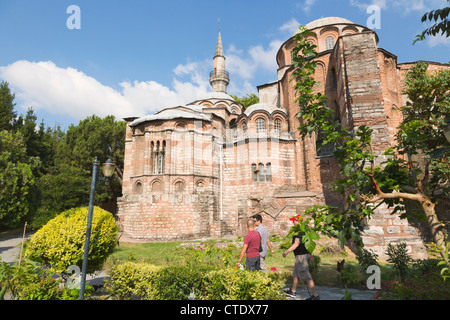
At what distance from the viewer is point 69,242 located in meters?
5.44

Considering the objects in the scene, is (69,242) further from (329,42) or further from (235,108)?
(329,42)

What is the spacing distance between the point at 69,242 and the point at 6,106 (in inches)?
1010

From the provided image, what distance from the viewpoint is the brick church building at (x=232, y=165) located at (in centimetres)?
1720

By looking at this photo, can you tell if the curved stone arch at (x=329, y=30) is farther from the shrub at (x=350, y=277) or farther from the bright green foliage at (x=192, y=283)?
the bright green foliage at (x=192, y=283)

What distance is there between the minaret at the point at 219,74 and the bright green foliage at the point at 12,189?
2276 cm

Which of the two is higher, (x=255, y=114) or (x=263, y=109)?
(x=263, y=109)

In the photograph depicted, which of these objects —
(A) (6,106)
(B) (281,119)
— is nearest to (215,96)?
(B) (281,119)

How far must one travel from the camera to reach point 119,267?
16.9ft

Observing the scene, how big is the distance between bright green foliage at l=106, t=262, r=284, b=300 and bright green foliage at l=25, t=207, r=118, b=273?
88 cm

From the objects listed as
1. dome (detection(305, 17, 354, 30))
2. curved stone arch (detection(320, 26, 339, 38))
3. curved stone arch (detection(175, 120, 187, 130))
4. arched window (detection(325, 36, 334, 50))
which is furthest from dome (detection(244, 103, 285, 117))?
dome (detection(305, 17, 354, 30))

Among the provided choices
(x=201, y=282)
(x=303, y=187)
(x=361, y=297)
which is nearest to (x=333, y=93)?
(x=303, y=187)

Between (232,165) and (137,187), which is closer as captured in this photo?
(137,187)

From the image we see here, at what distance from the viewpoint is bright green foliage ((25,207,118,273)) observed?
5.25m

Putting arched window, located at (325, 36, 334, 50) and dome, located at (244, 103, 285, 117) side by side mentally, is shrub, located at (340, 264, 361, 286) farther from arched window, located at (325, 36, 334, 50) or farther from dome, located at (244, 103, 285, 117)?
arched window, located at (325, 36, 334, 50)
